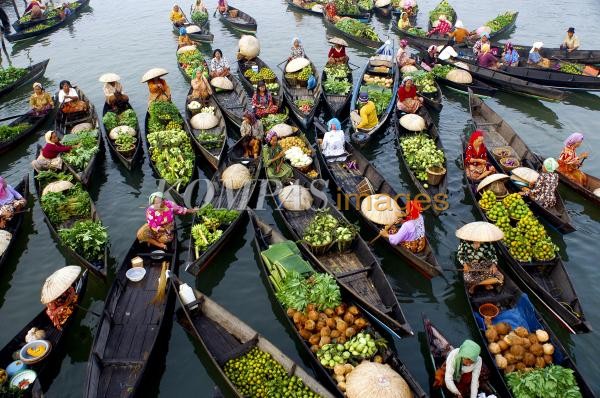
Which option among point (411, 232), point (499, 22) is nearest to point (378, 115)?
point (411, 232)

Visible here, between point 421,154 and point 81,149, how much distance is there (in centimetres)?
1181

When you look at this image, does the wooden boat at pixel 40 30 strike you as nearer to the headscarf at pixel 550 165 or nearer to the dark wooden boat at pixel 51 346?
the dark wooden boat at pixel 51 346

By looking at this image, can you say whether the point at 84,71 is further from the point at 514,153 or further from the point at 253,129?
the point at 514,153

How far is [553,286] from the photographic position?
9953mm

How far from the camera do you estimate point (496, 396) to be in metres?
7.53

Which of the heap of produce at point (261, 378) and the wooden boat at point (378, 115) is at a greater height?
the wooden boat at point (378, 115)

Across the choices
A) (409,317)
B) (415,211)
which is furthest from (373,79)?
(409,317)

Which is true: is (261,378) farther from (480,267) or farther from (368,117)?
(368,117)

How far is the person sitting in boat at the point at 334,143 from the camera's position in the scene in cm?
1400

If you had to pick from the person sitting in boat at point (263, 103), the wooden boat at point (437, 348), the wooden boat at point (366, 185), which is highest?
the person sitting in boat at point (263, 103)

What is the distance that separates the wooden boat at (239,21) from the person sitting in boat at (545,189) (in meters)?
22.7

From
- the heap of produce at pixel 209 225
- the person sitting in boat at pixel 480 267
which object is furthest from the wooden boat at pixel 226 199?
the person sitting in boat at pixel 480 267

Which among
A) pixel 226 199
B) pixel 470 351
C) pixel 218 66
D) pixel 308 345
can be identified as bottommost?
pixel 226 199

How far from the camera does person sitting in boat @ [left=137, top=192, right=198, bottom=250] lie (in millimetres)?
10625
